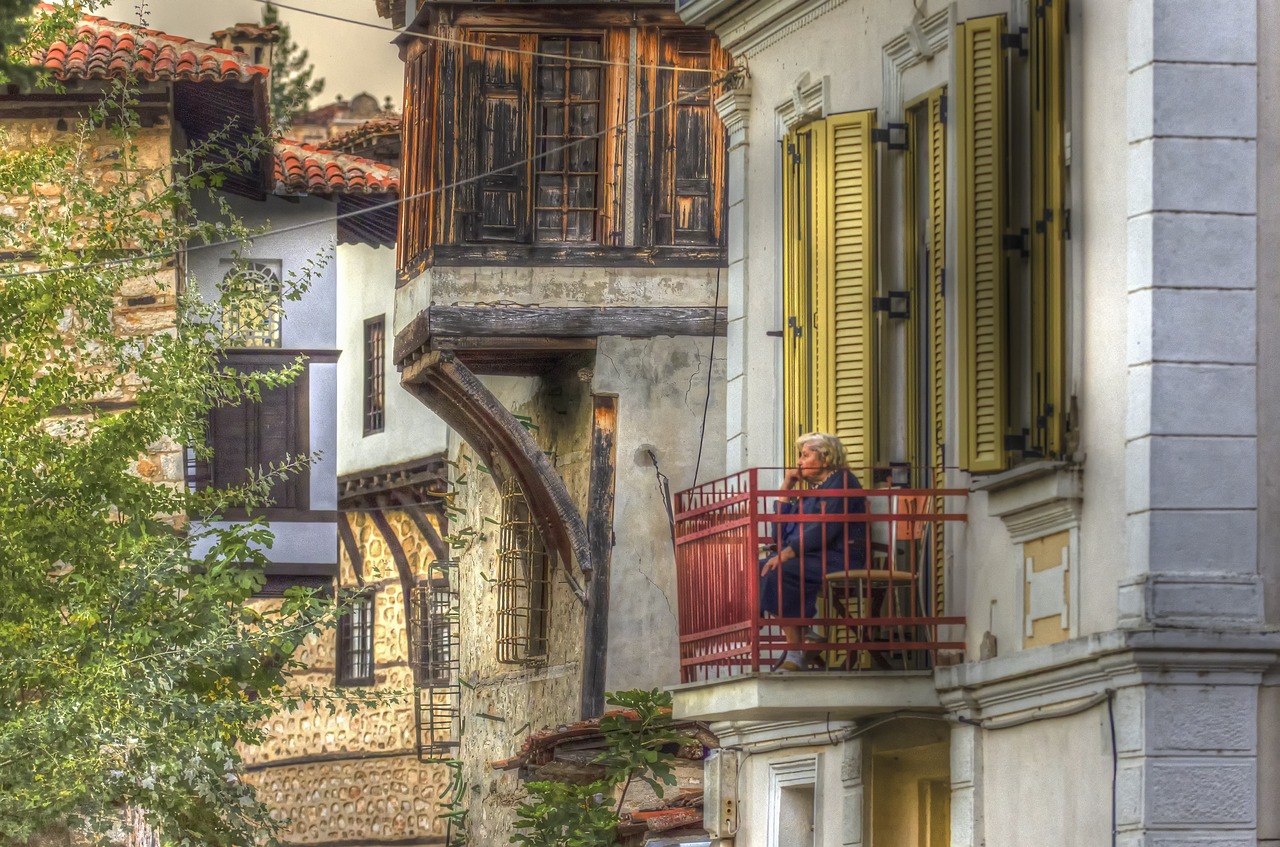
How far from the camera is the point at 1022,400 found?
10.5 meters

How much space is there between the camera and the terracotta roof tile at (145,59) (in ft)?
79.5

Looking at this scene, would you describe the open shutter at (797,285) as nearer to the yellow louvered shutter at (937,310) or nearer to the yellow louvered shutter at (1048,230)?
the yellow louvered shutter at (937,310)

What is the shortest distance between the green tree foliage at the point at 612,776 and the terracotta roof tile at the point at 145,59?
914 cm

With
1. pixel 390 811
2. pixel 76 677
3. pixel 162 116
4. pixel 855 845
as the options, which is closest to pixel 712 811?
pixel 855 845

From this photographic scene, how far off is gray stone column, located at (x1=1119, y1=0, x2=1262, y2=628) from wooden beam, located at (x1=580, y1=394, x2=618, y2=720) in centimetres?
1175

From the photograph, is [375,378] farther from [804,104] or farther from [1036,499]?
[1036,499]

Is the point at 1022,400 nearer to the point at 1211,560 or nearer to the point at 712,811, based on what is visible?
the point at 1211,560

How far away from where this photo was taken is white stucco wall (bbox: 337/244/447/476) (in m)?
36.2

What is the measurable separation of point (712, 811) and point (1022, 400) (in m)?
5.45

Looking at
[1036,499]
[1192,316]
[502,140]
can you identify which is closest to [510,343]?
[502,140]

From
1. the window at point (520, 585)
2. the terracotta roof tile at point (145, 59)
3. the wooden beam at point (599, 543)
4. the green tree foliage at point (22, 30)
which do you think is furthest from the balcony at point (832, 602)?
the terracotta roof tile at point (145, 59)

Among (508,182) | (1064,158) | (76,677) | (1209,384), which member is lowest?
(76,677)

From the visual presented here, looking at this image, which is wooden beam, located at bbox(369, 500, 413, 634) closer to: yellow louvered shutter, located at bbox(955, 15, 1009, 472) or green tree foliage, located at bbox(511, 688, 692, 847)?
green tree foliage, located at bbox(511, 688, 692, 847)

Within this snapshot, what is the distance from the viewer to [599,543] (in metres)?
21.5
